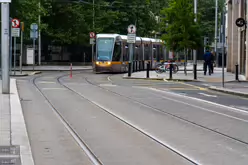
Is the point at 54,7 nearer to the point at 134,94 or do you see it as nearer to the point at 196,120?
the point at 134,94

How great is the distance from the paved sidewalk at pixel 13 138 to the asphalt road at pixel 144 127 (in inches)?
8.5

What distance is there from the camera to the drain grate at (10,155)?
27.6ft

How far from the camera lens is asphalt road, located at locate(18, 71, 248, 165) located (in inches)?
364

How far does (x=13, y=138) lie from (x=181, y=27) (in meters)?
28.1

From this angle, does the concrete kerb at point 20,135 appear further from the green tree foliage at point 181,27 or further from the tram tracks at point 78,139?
the green tree foliage at point 181,27

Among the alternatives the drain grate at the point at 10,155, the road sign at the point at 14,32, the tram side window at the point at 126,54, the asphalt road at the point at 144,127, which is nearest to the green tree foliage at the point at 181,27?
the tram side window at the point at 126,54

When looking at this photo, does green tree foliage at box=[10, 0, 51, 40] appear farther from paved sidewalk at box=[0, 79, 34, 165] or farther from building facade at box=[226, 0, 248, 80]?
paved sidewalk at box=[0, 79, 34, 165]

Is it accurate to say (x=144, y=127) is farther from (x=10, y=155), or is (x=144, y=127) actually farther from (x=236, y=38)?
(x=236, y=38)

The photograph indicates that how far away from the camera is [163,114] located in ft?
50.2

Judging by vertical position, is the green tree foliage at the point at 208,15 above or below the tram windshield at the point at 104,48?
above

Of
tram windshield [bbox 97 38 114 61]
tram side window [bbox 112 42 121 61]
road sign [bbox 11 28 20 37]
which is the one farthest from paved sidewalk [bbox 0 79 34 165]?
tram side window [bbox 112 42 121 61]

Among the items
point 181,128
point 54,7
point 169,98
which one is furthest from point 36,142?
point 54,7

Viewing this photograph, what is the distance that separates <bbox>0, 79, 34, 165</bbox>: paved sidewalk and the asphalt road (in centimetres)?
22

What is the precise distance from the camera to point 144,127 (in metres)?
12.6
